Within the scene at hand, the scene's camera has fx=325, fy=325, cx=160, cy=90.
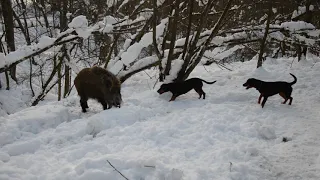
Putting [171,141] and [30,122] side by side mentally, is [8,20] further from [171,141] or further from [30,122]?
[171,141]

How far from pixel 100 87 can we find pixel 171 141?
307cm

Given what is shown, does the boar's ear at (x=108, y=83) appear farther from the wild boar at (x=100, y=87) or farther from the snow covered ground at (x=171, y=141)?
the snow covered ground at (x=171, y=141)

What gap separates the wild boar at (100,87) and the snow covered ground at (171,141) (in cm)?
51

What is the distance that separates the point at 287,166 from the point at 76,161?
3.23 m

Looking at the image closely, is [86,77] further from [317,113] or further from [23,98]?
[23,98]

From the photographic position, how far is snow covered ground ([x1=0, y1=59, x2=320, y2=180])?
459cm

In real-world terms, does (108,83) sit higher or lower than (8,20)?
lower

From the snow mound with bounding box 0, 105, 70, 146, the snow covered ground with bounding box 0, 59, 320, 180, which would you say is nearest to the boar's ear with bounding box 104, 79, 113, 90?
the snow covered ground with bounding box 0, 59, 320, 180

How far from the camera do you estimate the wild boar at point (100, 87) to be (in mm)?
8133

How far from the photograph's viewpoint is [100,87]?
8.14 metres

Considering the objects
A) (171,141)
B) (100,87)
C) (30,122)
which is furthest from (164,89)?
(30,122)

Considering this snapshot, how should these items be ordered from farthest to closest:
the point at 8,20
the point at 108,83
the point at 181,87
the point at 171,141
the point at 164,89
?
the point at 8,20 → the point at 164,89 → the point at 181,87 → the point at 108,83 → the point at 171,141

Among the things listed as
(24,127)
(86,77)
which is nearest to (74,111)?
(86,77)

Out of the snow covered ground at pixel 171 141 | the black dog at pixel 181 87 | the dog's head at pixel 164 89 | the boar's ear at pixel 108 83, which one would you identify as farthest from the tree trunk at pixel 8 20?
the black dog at pixel 181 87
